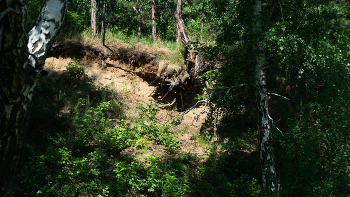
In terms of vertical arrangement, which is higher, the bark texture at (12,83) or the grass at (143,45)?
the grass at (143,45)

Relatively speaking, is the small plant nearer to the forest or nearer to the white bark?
the forest

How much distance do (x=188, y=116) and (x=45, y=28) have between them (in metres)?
4.36

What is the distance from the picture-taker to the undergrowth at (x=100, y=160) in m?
5.17

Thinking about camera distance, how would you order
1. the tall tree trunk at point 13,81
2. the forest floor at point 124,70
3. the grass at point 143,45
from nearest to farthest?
the tall tree trunk at point 13,81 → the forest floor at point 124,70 → the grass at point 143,45

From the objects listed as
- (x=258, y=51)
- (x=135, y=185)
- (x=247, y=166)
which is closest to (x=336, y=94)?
(x=258, y=51)

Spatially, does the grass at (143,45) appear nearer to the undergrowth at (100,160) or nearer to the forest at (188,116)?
the forest at (188,116)

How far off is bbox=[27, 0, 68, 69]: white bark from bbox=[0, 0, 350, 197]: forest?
13 mm

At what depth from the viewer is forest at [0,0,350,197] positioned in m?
2.81

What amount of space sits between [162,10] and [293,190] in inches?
793

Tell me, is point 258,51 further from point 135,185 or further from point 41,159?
point 41,159

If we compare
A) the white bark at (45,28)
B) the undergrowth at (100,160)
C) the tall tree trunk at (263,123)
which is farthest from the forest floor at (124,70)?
the white bark at (45,28)

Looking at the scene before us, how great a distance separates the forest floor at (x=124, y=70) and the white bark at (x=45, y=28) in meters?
6.24

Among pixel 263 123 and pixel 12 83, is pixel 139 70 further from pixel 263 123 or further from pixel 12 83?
pixel 12 83

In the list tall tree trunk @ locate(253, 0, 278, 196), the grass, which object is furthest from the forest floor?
tall tree trunk @ locate(253, 0, 278, 196)
